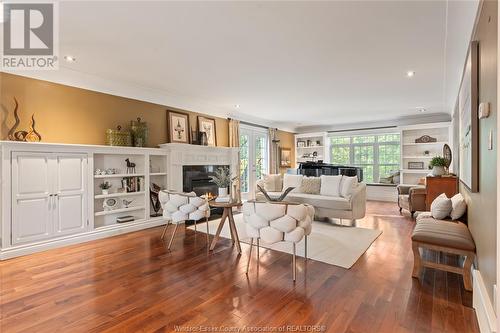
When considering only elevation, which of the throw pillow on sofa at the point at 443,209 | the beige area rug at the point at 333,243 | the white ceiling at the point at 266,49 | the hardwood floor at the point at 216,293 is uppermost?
the white ceiling at the point at 266,49

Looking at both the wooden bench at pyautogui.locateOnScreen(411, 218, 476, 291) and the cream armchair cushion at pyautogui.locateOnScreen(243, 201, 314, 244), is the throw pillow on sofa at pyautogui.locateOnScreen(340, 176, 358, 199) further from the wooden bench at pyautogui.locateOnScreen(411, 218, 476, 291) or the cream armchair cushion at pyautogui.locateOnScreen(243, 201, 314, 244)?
the cream armchair cushion at pyautogui.locateOnScreen(243, 201, 314, 244)

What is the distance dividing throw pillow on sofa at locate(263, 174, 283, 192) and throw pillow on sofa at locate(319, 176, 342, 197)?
1179mm

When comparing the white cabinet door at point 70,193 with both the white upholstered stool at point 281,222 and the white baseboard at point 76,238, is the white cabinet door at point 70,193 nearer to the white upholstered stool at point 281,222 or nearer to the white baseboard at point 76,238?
the white baseboard at point 76,238

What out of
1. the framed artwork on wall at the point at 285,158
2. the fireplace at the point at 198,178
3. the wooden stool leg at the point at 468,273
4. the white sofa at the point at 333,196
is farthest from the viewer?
the framed artwork on wall at the point at 285,158

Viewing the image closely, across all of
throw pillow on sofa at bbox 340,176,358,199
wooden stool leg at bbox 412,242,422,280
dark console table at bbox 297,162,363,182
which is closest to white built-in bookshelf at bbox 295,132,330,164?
dark console table at bbox 297,162,363,182

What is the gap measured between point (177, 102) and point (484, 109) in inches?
200

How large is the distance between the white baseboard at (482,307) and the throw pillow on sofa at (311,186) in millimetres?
3464

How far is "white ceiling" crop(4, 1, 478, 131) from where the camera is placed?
2.50 metres

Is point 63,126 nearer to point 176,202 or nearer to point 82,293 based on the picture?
point 176,202

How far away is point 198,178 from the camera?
584 centimetres

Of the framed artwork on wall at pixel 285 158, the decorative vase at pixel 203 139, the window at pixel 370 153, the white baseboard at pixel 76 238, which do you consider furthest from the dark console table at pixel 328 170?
the white baseboard at pixel 76 238

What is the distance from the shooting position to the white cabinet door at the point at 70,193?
3805mm

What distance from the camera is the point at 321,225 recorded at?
5.02 meters

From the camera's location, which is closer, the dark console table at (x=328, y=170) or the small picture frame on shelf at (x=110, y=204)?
the small picture frame on shelf at (x=110, y=204)
